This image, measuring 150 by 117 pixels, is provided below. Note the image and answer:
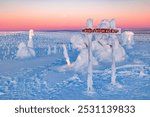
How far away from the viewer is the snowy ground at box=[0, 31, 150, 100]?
395 cm

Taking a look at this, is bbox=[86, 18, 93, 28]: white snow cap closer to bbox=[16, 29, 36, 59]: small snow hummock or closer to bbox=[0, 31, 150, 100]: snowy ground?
bbox=[0, 31, 150, 100]: snowy ground

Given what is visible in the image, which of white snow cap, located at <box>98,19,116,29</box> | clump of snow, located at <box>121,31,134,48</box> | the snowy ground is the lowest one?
the snowy ground

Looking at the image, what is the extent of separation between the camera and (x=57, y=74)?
4.09 m

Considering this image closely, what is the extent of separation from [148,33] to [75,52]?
866 mm

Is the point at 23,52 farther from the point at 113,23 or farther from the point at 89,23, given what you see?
the point at 113,23

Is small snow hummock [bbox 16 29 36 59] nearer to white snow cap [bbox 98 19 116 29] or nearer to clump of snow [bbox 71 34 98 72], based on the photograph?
clump of snow [bbox 71 34 98 72]

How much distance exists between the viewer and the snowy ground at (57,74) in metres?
3.95

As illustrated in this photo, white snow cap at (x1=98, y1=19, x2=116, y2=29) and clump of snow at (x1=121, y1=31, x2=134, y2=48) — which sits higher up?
white snow cap at (x1=98, y1=19, x2=116, y2=29)

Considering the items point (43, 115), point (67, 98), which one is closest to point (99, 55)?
point (67, 98)

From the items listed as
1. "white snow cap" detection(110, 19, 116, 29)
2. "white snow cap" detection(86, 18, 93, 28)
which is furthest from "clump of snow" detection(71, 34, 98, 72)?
"white snow cap" detection(110, 19, 116, 29)

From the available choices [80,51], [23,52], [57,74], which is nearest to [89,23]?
[80,51]

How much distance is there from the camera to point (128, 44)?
4.17 meters

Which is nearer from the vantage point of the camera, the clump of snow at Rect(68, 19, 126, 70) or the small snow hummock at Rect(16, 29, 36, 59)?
the clump of snow at Rect(68, 19, 126, 70)

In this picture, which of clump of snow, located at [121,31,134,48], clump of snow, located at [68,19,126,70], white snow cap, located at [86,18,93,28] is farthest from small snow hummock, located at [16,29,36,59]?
clump of snow, located at [121,31,134,48]
